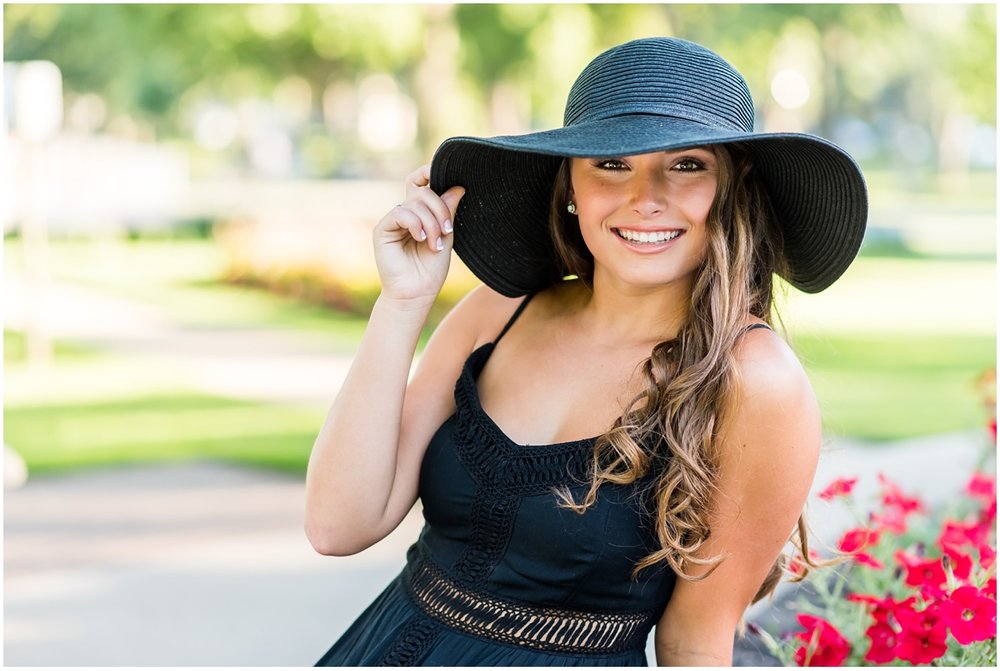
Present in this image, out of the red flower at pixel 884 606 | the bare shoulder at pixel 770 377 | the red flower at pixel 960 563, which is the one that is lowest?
the red flower at pixel 884 606

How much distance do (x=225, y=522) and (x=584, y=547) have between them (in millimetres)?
3877

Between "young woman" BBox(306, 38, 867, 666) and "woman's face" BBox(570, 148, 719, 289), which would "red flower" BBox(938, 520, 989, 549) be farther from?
"woman's face" BBox(570, 148, 719, 289)

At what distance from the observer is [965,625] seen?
7.44 feet

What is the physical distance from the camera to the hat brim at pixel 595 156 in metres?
1.98

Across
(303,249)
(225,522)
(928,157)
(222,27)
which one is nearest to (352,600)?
(225,522)

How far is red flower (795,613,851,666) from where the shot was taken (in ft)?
8.02

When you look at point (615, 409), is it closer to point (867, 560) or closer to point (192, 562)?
point (867, 560)

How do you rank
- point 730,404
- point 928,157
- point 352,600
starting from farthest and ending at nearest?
point 928,157 < point 352,600 < point 730,404

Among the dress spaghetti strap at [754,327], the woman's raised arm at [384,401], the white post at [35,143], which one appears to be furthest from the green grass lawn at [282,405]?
the woman's raised arm at [384,401]

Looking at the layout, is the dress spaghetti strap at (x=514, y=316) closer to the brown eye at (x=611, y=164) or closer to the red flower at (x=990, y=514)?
the brown eye at (x=611, y=164)

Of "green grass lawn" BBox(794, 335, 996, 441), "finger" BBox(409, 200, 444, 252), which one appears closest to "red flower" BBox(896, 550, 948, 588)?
"finger" BBox(409, 200, 444, 252)

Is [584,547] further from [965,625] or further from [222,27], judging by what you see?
[222,27]

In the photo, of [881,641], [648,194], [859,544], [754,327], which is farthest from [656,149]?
[881,641]

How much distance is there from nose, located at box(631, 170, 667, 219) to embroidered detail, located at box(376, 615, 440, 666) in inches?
32.6
